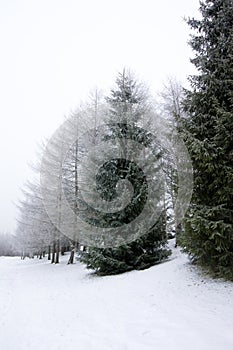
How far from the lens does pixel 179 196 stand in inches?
294

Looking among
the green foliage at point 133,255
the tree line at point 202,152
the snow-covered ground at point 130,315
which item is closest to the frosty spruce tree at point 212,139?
the tree line at point 202,152

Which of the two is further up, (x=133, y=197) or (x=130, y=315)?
(x=133, y=197)

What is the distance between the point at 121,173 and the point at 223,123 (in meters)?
5.22

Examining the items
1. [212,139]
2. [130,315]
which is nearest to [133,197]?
[212,139]

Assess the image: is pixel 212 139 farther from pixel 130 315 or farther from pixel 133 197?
pixel 130 315

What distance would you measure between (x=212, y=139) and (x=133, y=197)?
4.25m

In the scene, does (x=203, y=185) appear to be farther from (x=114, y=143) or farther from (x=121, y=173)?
(x=114, y=143)

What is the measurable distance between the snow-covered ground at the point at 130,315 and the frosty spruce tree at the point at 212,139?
1.01m

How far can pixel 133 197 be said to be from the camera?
1016cm

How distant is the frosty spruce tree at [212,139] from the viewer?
6359mm

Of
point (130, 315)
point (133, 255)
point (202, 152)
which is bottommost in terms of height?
Result: point (130, 315)

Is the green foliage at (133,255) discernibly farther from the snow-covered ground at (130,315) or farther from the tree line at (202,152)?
the snow-covered ground at (130,315)

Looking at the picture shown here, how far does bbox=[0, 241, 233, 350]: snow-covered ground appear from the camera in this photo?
376 centimetres

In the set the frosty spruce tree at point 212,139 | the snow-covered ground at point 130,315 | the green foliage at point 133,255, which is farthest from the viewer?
the green foliage at point 133,255
